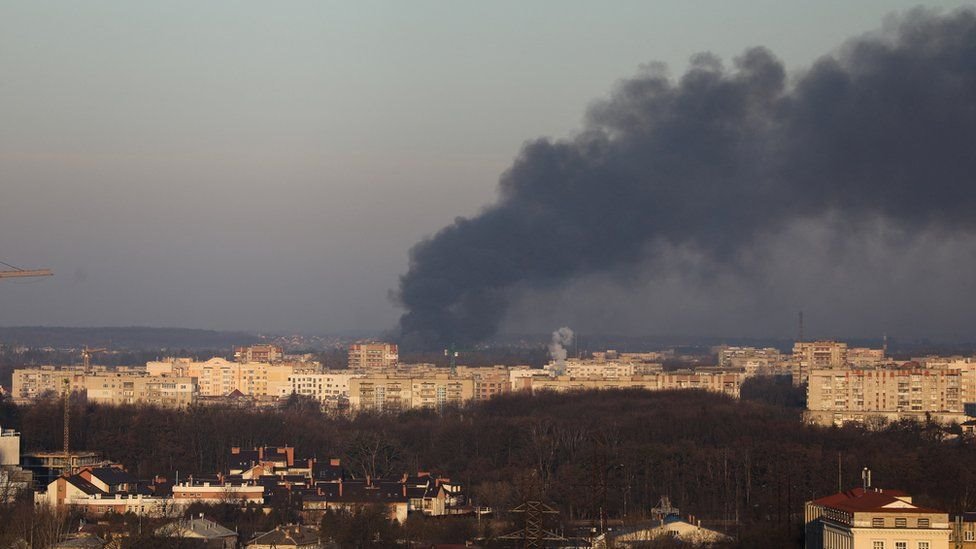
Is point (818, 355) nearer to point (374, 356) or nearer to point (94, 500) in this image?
point (374, 356)

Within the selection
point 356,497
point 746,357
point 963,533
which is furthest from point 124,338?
point 963,533

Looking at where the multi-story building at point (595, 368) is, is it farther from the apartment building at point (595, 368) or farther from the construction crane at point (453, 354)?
the construction crane at point (453, 354)

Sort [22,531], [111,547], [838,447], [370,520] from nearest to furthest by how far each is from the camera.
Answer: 1. [111,547]
2. [22,531]
3. [370,520]
4. [838,447]

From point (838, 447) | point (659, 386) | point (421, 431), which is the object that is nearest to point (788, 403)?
point (659, 386)

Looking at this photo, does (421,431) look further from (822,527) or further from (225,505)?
(822,527)

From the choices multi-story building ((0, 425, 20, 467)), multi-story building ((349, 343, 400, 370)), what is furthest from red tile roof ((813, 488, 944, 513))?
multi-story building ((349, 343, 400, 370))
